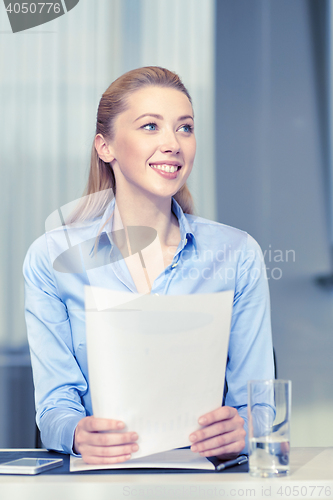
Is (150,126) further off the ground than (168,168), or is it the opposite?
(150,126)

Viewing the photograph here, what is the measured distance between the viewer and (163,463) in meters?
0.81

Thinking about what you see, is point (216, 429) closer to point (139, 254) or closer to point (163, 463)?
point (163, 463)

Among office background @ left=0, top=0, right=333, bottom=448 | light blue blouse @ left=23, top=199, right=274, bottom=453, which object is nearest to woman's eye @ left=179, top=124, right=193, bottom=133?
light blue blouse @ left=23, top=199, right=274, bottom=453

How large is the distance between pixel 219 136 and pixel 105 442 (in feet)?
7.16

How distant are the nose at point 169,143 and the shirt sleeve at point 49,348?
0.40 metres

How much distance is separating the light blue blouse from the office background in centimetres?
129

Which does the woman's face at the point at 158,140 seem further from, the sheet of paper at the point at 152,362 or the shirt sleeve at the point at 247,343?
the sheet of paper at the point at 152,362

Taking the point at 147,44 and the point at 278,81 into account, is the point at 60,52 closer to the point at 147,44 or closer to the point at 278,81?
the point at 147,44

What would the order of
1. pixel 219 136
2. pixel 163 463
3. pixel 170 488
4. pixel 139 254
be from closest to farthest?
pixel 170 488
pixel 163 463
pixel 139 254
pixel 219 136

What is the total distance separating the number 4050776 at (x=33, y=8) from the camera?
2.79 metres

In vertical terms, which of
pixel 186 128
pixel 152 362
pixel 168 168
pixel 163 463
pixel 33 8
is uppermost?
pixel 33 8

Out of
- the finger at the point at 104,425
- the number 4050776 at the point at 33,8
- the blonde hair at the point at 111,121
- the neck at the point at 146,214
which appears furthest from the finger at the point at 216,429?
the number 4050776 at the point at 33,8

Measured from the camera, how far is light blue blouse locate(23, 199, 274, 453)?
4.06 feet

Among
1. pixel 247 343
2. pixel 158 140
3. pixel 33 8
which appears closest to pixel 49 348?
pixel 247 343
